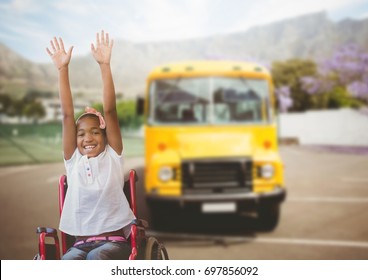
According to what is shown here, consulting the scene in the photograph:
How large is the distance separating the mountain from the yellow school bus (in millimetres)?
145

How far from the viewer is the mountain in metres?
3.56

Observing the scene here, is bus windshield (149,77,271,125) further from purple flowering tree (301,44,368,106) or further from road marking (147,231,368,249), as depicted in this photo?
road marking (147,231,368,249)

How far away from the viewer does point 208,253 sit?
3656 mm

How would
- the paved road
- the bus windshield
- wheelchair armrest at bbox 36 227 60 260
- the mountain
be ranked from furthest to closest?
the bus windshield
the paved road
the mountain
wheelchair armrest at bbox 36 227 60 260

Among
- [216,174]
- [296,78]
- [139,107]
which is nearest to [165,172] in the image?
[216,174]

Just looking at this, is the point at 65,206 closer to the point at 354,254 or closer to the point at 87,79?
the point at 87,79

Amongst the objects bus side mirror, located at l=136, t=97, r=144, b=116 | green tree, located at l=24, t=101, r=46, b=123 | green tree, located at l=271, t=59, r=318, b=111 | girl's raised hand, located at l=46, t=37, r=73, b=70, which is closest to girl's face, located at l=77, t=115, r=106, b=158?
girl's raised hand, located at l=46, t=37, r=73, b=70

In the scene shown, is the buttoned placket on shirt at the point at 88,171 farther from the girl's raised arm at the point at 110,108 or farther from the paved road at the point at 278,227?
the paved road at the point at 278,227

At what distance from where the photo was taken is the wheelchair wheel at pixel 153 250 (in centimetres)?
245

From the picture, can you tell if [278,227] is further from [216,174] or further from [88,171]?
[88,171]

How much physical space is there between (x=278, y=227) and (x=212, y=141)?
3.91ft

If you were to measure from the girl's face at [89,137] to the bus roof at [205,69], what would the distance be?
1.73 m

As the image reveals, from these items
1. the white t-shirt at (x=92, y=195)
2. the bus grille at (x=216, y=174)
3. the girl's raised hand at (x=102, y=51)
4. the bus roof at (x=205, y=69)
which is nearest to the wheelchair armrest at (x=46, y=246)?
the white t-shirt at (x=92, y=195)

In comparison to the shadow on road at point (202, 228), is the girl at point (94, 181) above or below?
above
